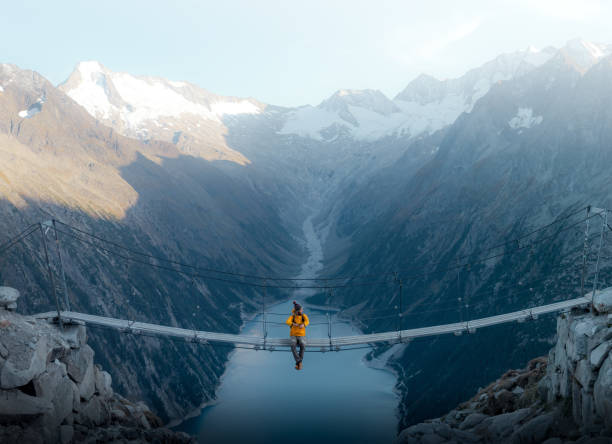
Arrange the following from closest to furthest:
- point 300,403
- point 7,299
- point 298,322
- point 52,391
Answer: point 52,391
point 7,299
point 298,322
point 300,403

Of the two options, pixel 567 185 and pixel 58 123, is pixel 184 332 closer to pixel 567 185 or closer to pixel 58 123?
pixel 567 185

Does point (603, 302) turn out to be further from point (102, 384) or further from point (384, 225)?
point (384, 225)

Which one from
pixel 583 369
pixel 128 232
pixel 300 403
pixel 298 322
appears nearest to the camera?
pixel 583 369

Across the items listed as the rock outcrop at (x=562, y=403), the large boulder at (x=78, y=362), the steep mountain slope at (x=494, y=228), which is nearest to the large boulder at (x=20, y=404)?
the large boulder at (x=78, y=362)

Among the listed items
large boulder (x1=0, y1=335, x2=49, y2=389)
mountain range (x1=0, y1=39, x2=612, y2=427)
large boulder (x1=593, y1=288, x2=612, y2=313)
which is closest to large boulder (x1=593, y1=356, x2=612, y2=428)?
large boulder (x1=593, y1=288, x2=612, y2=313)

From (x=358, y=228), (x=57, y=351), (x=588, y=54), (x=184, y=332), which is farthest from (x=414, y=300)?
(x=588, y=54)

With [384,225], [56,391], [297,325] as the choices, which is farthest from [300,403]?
[384,225]

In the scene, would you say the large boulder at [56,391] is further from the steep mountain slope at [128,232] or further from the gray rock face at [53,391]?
the steep mountain slope at [128,232]

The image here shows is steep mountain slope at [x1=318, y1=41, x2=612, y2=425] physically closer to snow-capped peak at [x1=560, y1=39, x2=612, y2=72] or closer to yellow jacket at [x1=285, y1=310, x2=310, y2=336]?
yellow jacket at [x1=285, y1=310, x2=310, y2=336]
